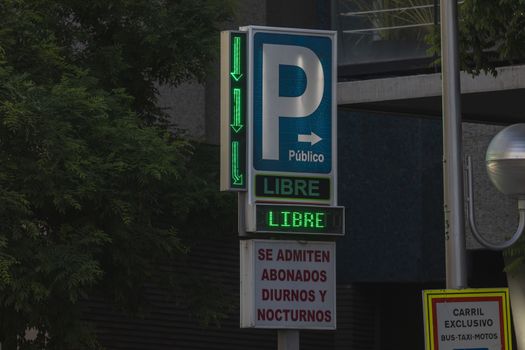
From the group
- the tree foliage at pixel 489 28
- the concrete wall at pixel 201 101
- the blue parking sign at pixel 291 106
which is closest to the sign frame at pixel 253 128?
the blue parking sign at pixel 291 106

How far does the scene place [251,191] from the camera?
1464 cm

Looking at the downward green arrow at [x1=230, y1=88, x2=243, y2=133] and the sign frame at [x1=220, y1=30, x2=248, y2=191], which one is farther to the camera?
the downward green arrow at [x1=230, y1=88, x2=243, y2=133]

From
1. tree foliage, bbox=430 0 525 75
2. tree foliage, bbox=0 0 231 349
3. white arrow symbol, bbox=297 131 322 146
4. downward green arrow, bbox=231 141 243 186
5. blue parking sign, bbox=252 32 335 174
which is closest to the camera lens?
downward green arrow, bbox=231 141 243 186

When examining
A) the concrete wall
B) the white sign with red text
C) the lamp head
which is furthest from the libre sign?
the concrete wall

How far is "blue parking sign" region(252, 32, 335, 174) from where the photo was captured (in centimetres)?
1491

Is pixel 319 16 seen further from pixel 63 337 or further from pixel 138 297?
pixel 63 337

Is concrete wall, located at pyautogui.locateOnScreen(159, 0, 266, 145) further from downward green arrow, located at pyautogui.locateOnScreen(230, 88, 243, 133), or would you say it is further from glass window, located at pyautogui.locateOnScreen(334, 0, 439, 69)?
downward green arrow, located at pyautogui.locateOnScreen(230, 88, 243, 133)

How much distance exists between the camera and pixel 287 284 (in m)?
14.6

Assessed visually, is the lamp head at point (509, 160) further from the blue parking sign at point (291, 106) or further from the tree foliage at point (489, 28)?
the blue parking sign at point (291, 106)

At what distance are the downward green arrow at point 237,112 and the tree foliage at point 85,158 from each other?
6.02m

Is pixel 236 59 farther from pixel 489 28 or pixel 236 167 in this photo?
pixel 489 28

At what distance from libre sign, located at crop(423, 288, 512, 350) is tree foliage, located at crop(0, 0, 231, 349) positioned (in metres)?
8.74

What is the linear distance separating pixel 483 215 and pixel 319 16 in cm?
650

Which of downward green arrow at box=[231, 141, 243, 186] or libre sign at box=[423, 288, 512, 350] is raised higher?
downward green arrow at box=[231, 141, 243, 186]
